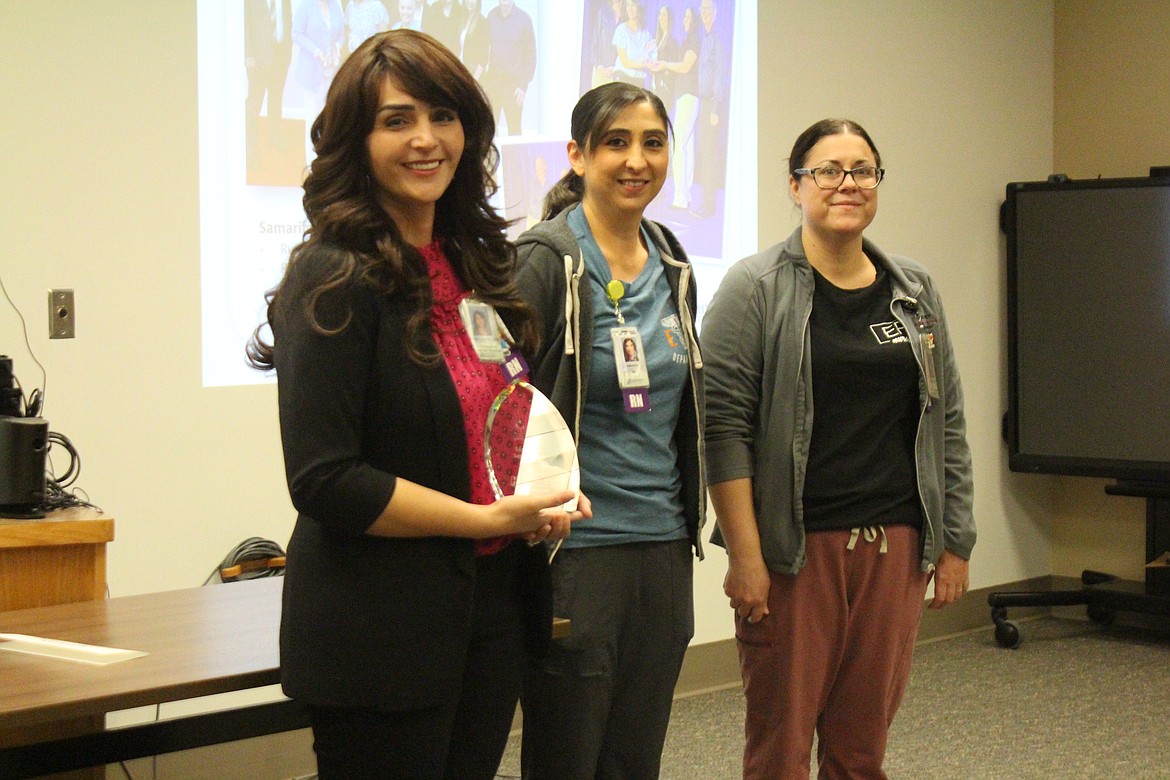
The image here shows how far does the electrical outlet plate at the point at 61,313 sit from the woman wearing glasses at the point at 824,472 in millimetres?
1504

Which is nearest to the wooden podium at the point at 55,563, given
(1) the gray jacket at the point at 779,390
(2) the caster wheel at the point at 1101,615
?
(1) the gray jacket at the point at 779,390

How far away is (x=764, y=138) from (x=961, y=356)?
1.38m

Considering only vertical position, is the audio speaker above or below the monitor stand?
above

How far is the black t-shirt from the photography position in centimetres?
211

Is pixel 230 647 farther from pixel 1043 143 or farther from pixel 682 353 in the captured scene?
pixel 1043 143

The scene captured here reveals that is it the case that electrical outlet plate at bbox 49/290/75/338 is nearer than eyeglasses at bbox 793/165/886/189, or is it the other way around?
eyeglasses at bbox 793/165/886/189

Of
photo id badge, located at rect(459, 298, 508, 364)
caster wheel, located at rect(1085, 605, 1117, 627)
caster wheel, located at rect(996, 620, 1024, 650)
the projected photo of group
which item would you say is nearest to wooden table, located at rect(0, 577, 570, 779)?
photo id badge, located at rect(459, 298, 508, 364)

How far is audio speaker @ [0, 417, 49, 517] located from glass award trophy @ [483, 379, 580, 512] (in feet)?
3.48

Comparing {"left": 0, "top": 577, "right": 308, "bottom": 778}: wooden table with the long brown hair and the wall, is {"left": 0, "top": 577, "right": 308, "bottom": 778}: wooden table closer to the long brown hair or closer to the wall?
the long brown hair

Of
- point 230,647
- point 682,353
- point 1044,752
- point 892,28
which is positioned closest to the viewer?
point 230,647

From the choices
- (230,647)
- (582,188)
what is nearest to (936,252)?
(582,188)

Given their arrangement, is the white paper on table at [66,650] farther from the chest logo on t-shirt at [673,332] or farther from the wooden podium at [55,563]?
the chest logo on t-shirt at [673,332]

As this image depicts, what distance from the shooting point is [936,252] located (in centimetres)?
476

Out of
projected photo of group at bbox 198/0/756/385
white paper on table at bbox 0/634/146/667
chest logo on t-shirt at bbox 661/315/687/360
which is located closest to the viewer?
white paper on table at bbox 0/634/146/667
